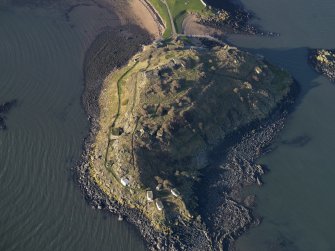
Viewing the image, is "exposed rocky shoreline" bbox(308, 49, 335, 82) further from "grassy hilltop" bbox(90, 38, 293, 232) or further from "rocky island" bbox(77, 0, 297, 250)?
"rocky island" bbox(77, 0, 297, 250)

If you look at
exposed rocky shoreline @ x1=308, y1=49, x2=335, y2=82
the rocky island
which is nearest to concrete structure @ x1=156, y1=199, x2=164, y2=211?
A: the rocky island

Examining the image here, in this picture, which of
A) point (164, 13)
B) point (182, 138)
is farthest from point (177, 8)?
point (182, 138)

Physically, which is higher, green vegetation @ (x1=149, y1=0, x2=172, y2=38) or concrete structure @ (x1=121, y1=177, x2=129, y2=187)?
green vegetation @ (x1=149, y1=0, x2=172, y2=38)

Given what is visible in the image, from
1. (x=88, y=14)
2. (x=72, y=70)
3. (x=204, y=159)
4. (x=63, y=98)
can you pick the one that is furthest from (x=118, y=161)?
(x=88, y=14)

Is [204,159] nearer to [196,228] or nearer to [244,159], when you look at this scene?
[244,159]

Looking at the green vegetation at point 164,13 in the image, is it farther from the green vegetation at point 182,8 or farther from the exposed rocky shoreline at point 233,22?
the exposed rocky shoreline at point 233,22

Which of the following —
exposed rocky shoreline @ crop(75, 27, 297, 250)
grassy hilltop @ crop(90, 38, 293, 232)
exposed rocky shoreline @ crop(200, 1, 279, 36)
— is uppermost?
exposed rocky shoreline @ crop(200, 1, 279, 36)

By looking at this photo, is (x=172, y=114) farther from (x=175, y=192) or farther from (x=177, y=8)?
(x=177, y=8)
